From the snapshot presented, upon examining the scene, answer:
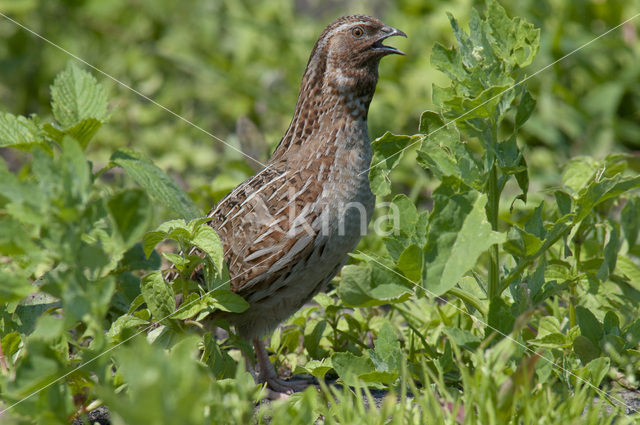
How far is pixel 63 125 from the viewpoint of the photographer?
3.23 meters

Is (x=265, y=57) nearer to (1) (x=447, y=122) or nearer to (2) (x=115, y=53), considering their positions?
(2) (x=115, y=53)

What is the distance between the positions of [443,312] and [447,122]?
1068 millimetres

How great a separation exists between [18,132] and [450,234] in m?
1.76

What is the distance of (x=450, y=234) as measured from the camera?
2.61 meters

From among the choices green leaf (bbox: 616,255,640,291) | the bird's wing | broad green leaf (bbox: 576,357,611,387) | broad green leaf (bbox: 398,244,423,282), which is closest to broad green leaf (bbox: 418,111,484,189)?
broad green leaf (bbox: 398,244,423,282)

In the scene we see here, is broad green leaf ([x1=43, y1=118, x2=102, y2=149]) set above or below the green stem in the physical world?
above

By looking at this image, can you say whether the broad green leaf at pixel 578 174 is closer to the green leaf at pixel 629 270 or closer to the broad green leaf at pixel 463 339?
the green leaf at pixel 629 270

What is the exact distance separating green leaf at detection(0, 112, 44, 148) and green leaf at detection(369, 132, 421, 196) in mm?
1312

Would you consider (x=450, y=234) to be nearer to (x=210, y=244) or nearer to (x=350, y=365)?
(x=350, y=365)

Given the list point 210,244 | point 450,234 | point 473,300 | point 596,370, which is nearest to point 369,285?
point 450,234

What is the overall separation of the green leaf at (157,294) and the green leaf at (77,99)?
74 centimetres

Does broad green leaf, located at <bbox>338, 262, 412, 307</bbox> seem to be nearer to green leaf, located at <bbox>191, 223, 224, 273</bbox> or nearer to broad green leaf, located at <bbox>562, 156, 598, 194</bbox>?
green leaf, located at <bbox>191, 223, 224, 273</bbox>

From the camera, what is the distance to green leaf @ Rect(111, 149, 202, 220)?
11.1 feet

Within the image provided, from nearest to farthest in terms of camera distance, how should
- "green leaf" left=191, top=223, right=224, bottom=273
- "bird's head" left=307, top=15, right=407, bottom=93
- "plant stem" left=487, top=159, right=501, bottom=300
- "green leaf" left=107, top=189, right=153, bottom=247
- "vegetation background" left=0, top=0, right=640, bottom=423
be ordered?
1. "green leaf" left=107, top=189, right=153, bottom=247
2. "green leaf" left=191, top=223, right=224, bottom=273
3. "plant stem" left=487, top=159, right=501, bottom=300
4. "bird's head" left=307, top=15, right=407, bottom=93
5. "vegetation background" left=0, top=0, right=640, bottom=423
